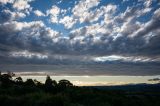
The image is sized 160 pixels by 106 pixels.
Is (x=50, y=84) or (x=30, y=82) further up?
(x=30, y=82)

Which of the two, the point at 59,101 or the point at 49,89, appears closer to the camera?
the point at 59,101

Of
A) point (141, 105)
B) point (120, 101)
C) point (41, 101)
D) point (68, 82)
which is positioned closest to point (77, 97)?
point (120, 101)

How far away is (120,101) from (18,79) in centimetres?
6660

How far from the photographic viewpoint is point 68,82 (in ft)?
389

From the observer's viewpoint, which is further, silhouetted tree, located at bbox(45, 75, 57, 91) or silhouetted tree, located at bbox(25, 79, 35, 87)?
silhouetted tree, located at bbox(25, 79, 35, 87)

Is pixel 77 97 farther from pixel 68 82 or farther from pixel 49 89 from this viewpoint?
pixel 68 82

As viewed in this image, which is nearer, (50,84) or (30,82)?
(50,84)

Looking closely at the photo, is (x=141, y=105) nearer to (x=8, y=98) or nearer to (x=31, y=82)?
(x=8, y=98)

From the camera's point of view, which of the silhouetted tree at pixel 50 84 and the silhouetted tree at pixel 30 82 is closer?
the silhouetted tree at pixel 50 84

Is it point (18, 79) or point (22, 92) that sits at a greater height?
point (18, 79)

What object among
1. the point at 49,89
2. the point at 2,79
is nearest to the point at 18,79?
the point at 2,79

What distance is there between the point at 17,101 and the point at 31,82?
210 feet

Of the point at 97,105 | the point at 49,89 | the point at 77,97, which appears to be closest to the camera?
the point at 97,105

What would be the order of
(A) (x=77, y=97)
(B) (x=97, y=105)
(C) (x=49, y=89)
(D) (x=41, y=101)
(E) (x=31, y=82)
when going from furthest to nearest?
(E) (x=31, y=82) → (C) (x=49, y=89) → (A) (x=77, y=97) → (B) (x=97, y=105) → (D) (x=41, y=101)
